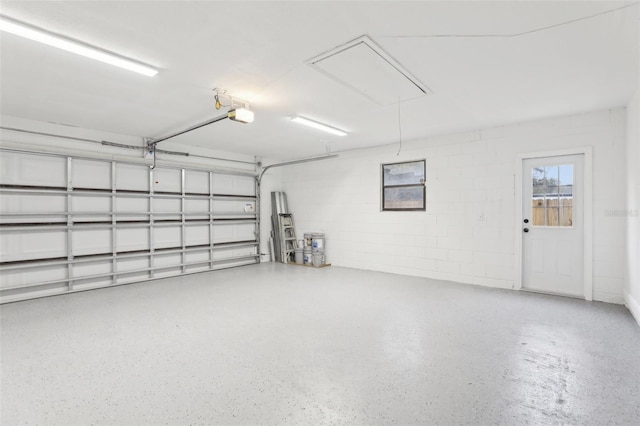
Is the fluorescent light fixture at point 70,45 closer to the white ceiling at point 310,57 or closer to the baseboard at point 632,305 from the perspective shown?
the white ceiling at point 310,57

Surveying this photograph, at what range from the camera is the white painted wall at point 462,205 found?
411cm

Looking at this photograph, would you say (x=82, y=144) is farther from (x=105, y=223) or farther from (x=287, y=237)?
(x=287, y=237)

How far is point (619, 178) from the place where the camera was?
4.02m

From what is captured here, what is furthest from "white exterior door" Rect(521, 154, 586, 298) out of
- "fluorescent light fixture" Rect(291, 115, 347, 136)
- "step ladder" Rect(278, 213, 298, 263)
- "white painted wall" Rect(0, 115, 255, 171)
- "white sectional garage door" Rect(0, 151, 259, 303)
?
"white painted wall" Rect(0, 115, 255, 171)

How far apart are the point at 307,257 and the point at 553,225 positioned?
479 centimetres

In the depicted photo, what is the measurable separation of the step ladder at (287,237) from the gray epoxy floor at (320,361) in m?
3.23

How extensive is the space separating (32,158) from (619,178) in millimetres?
8442

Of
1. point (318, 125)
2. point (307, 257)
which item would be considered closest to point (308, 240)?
point (307, 257)

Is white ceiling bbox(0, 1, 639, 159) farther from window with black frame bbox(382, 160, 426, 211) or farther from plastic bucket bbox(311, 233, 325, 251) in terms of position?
plastic bucket bbox(311, 233, 325, 251)

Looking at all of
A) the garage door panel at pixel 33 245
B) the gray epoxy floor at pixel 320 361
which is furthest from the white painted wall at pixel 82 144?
the gray epoxy floor at pixel 320 361

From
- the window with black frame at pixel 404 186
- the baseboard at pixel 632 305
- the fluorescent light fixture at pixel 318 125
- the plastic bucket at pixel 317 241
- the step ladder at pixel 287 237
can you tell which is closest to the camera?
the baseboard at pixel 632 305

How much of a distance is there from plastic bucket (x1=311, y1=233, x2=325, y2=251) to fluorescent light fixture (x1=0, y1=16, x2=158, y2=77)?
4.87 metres

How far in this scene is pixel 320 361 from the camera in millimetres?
2518

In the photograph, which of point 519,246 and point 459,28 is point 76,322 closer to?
point 459,28
